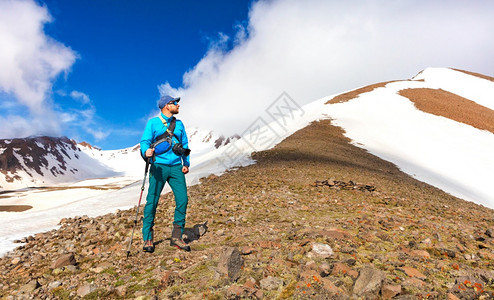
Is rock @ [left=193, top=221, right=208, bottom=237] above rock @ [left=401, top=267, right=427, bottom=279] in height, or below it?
above

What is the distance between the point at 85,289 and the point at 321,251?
426cm

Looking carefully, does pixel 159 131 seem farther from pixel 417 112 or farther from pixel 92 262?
pixel 417 112

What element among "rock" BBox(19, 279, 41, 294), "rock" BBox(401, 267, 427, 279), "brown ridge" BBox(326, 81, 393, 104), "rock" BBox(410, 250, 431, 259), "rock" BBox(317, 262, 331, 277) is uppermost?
"brown ridge" BBox(326, 81, 393, 104)

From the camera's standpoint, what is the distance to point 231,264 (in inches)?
174

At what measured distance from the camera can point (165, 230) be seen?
7777mm

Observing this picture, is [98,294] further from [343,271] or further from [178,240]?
[343,271]

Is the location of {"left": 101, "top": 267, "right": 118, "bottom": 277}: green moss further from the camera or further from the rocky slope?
the camera

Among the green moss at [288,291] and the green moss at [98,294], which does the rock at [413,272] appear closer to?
the green moss at [288,291]

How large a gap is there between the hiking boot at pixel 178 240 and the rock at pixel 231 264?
173 centimetres

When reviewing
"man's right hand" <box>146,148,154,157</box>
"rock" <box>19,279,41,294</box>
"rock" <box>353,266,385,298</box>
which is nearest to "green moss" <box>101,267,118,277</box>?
"rock" <box>19,279,41,294</box>

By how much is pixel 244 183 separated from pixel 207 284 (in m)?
9.74

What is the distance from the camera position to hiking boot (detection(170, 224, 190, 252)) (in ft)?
19.7

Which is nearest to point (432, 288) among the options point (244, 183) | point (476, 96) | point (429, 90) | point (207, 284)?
point (207, 284)

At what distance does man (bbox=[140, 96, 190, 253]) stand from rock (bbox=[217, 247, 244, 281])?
2095 mm
